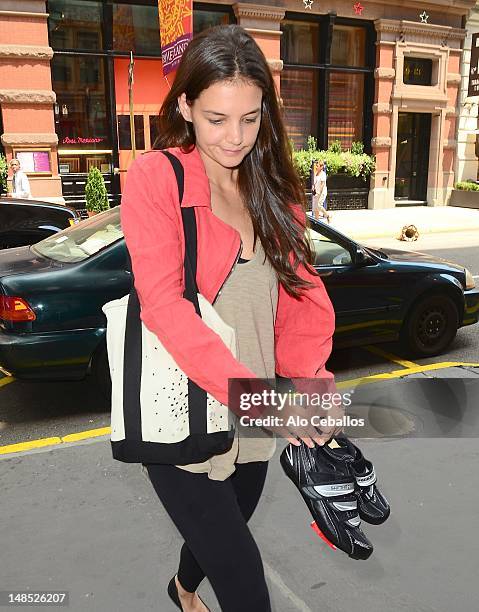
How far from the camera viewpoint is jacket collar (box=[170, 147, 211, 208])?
1.64 metres

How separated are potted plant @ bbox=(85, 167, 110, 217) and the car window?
1102cm

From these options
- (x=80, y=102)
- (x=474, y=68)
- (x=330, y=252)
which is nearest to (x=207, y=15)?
(x=80, y=102)

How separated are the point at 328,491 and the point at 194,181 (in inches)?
35.9

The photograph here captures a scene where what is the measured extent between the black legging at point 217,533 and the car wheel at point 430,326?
4.54 meters

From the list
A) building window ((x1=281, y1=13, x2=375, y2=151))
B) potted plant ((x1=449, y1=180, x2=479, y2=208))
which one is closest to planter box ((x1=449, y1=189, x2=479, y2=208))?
potted plant ((x1=449, y1=180, x2=479, y2=208))

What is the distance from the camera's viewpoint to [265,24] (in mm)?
17516

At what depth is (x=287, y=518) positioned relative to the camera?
3.14m

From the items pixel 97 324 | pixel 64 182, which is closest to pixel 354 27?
pixel 64 182

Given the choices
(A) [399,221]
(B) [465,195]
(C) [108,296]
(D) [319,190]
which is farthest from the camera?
(B) [465,195]

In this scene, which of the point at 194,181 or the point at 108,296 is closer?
the point at 194,181

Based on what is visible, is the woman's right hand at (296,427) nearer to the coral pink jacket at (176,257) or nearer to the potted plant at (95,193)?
the coral pink jacket at (176,257)

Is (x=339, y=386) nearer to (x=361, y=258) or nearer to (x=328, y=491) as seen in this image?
(x=361, y=258)

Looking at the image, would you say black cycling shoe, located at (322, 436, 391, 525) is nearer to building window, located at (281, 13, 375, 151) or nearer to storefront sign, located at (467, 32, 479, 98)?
building window, located at (281, 13, 375, 151)

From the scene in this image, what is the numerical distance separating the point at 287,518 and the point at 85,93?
1594 centimetres
